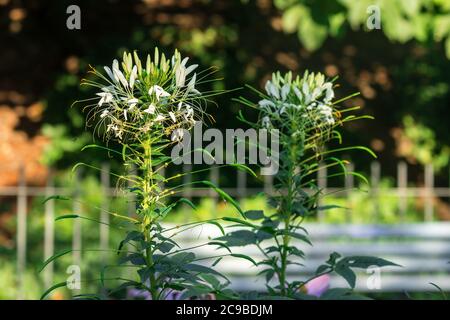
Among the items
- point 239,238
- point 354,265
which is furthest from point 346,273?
point 239,238

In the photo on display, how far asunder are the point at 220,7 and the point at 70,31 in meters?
1.47

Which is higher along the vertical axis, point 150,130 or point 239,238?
point 150,130

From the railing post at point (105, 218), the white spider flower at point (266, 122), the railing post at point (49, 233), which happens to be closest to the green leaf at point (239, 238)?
the white spider flower at point (266, 122)

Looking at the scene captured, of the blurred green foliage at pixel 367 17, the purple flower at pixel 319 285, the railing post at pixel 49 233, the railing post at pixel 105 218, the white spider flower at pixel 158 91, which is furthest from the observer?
the railing post at pixel 105 218

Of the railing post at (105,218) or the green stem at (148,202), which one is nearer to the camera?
the green stem at (148,202)

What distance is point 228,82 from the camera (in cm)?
764

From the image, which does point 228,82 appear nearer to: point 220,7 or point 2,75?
point 220,7

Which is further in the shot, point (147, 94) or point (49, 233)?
point (49, 233)

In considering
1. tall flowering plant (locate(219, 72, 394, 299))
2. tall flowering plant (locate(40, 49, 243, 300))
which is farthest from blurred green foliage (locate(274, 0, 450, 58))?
tall flowering plant (locate(40, 49, 243, 300))

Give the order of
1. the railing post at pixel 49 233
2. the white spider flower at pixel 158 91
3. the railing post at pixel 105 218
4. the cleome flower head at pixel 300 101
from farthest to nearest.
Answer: the railing post at pixel 105 218 < the railing post at pixel 49 233 < the cleome flower head at pixel 300 101 < the white spider flower at pixel 158 91

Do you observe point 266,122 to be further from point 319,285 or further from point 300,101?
point 319,285

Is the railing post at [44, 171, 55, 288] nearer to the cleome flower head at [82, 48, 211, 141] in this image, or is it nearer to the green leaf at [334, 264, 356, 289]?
the green leaf at [334, 264, 356, 289]

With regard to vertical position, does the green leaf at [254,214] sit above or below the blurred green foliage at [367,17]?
below

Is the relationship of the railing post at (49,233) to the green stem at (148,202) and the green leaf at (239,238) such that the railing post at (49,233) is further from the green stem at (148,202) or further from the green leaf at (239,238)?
the green stem at (148,202)
